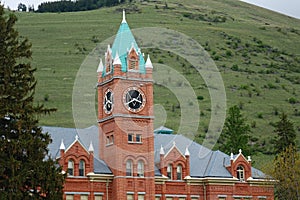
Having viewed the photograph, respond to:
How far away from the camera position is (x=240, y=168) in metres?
74.3

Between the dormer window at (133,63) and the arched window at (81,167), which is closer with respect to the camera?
the arched window at (81,167)

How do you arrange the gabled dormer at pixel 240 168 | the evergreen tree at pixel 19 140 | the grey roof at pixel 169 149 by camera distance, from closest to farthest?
the evergreen tree at pixel 19 140 → the grey roof at pixel 169 149 → the gabled dormer at pixel 240 168

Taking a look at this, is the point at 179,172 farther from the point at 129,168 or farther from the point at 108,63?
the point at 108,63

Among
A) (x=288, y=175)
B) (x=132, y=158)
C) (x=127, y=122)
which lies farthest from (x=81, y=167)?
(x=288, y=175)

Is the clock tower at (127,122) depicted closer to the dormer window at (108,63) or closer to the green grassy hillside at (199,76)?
the dormer window at (108,63)

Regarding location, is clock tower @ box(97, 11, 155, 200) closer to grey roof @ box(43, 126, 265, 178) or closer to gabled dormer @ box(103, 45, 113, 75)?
gabled dormer @ box(103, 45, 113, 75)

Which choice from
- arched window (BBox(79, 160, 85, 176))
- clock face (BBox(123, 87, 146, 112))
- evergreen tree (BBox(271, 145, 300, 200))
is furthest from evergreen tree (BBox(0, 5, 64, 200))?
evergreen tree (BBox(271, 145, 300, 200))

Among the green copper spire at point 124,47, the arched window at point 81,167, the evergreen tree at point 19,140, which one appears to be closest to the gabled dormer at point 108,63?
the green copper spire at point 124,47

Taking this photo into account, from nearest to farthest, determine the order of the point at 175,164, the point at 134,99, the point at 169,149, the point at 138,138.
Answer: the point at 138,138, the point at 134,99, the point at 175,164, the point at 169,149

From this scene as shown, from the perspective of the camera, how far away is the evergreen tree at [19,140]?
4188 centimetres

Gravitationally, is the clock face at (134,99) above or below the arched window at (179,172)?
above

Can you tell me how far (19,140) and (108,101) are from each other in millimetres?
28494

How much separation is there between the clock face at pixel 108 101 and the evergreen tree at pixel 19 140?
25671 millimetres

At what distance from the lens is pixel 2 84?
43.7 meters
